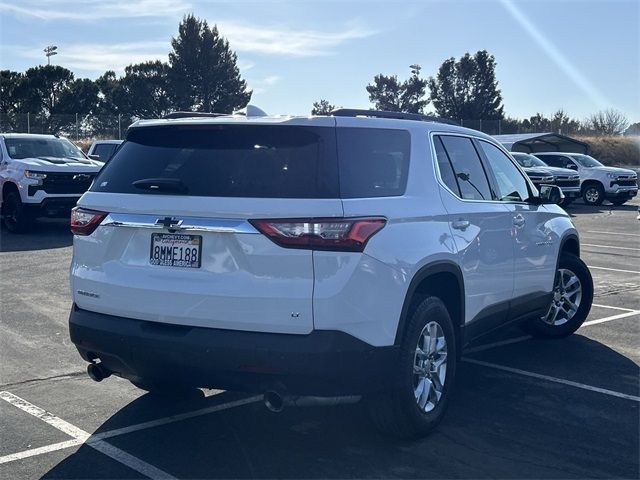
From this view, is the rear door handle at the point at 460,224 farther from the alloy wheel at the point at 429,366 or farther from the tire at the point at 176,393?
the tire at the point at 176,393

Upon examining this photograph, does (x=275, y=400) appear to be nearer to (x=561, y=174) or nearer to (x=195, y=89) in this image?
(x=561, y=174)

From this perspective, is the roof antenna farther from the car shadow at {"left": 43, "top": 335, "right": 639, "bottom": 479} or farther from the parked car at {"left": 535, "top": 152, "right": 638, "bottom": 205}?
the parked car at {"left": 535, "top": 152, "right": 638, "bottom": 205}

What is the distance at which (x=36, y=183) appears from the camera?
15602 millimetres

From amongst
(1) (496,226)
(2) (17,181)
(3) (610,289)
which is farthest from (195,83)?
(1) (496,226)

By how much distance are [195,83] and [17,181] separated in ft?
148

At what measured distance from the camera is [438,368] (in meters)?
5.24

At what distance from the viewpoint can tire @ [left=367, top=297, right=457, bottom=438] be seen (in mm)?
4742

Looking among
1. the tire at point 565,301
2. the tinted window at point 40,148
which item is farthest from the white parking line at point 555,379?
the tinted window at point 40,148

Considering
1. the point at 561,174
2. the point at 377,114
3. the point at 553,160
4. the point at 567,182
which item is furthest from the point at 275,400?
the point at 553,160

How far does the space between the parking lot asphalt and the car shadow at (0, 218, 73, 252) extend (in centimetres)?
679

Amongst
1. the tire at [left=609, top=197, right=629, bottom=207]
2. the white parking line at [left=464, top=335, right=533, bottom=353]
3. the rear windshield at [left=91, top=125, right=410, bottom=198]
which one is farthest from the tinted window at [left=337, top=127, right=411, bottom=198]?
the tire at [left=609, top=197, right=629, bottom=207]

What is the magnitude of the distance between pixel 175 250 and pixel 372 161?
1229mm

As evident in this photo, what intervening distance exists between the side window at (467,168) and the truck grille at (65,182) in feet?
35.9

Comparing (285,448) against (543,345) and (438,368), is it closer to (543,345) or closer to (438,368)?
(438,368)
